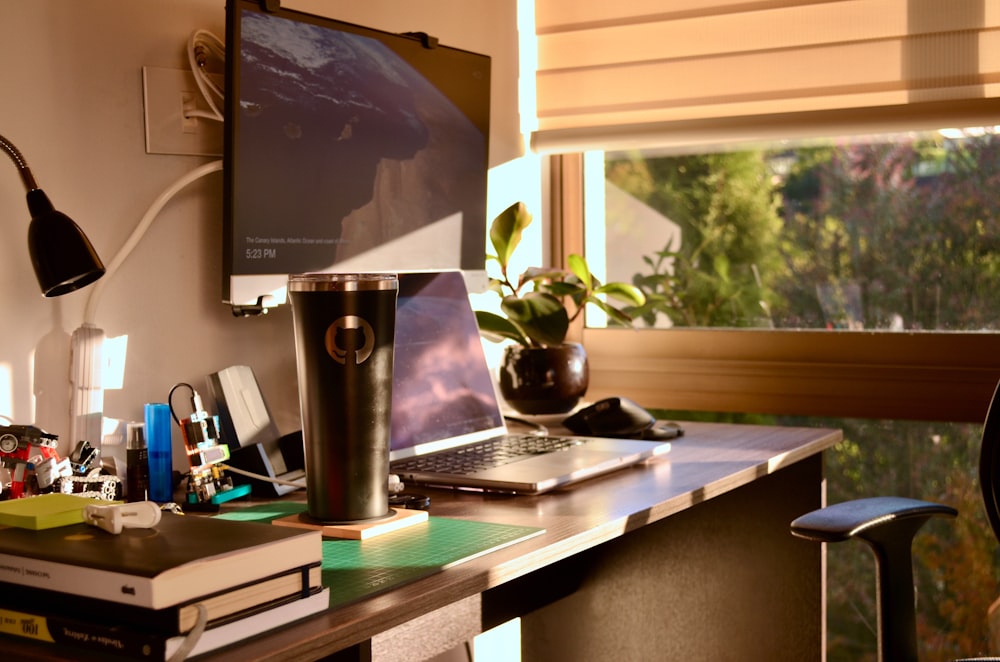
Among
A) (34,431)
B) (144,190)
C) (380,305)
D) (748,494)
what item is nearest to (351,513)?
(380,305)

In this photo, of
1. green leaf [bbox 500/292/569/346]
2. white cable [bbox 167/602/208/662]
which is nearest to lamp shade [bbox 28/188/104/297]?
white cable [bbox 167/602/208/662]

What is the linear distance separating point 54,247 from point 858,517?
100cm

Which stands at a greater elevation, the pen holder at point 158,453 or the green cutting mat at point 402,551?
the pen holder at point 158,453

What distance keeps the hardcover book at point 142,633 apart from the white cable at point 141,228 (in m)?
0.63

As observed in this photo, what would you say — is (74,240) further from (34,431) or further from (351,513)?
(351,513)

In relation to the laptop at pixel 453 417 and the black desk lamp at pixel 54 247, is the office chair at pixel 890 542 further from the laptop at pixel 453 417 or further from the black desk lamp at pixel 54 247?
the black desk lamp at pixel 54 247

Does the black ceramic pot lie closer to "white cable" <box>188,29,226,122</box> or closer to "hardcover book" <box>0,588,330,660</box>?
"white cable" <box>188,29,226,122</box>

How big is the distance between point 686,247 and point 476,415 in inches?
32.2

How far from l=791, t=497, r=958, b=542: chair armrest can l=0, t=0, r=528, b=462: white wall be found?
84 centimetres

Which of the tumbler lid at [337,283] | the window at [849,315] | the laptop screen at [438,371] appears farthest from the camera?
the window at [849,315]

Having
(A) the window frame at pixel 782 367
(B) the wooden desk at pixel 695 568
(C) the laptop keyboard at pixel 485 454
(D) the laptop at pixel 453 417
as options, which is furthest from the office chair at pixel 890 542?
(A) the window frame at pixel 782 367

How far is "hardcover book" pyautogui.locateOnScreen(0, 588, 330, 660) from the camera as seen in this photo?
0.84m

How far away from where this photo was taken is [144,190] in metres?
1.58

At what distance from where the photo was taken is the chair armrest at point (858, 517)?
4.50 feet
